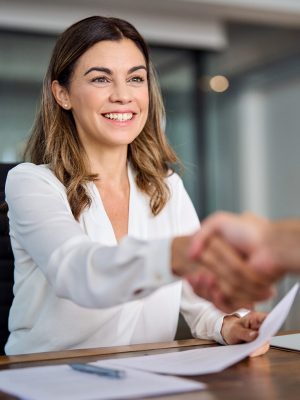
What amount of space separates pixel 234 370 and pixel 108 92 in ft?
3.43

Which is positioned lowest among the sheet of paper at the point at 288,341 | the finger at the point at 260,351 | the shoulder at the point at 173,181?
Answer: the sheet of paper at the point at 288,341

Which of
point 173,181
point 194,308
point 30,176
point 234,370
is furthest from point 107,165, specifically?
point 234,370

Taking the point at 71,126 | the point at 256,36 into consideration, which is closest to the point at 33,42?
the point at 256,36

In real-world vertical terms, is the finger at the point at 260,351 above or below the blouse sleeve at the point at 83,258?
below

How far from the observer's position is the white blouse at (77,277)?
4.82 ft

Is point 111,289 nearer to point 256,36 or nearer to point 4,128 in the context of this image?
point 4,128

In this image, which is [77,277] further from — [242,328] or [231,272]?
[242,328]

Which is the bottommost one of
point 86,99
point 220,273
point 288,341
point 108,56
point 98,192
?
point 288,341

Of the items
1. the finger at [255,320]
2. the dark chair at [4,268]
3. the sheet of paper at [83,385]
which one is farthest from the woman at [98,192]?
the sheet of paper at [83,385]

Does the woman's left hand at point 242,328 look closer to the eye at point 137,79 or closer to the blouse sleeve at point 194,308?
the blouse sleeve at point 194,308

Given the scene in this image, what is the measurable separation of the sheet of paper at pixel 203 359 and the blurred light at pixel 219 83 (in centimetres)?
558

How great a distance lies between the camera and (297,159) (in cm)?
728

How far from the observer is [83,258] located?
1.44 metres

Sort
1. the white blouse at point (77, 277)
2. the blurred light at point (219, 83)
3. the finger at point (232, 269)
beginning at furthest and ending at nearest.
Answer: the blurred light at point (219, 83) → the white blouse at point (77, 277) → the finger at point (232, 269)
